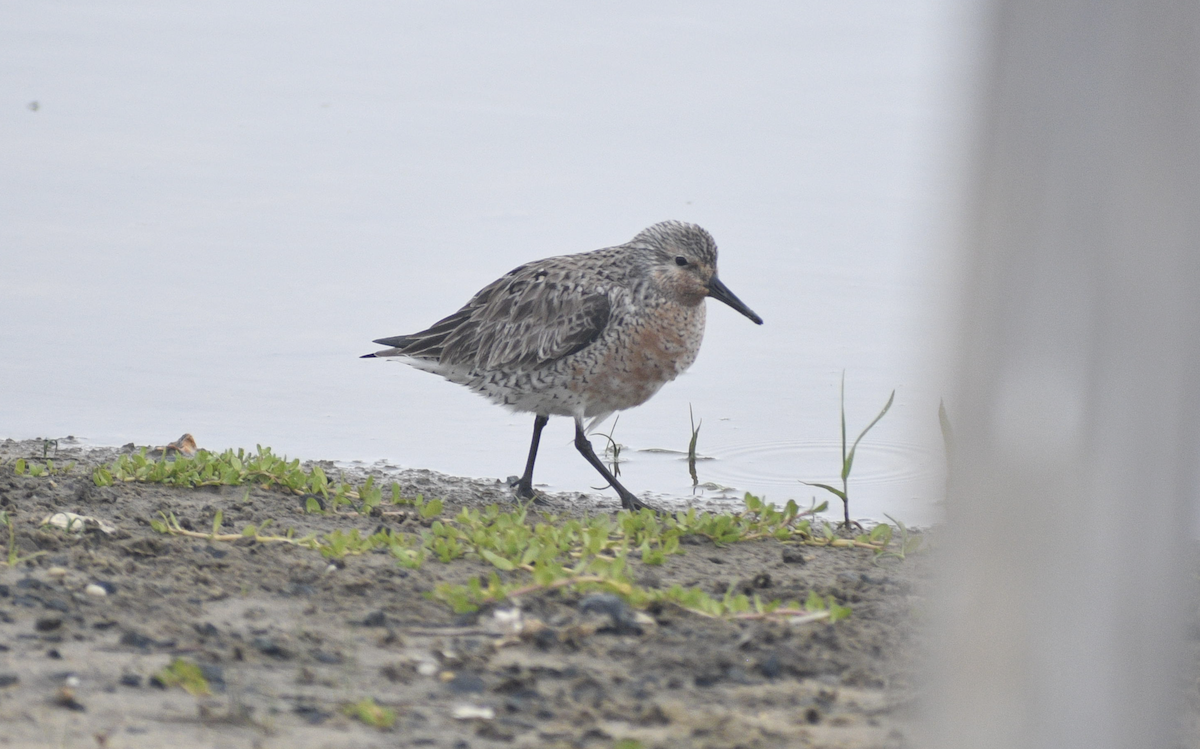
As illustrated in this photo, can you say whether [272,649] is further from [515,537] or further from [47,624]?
[515,537]

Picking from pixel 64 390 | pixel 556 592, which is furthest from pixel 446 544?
pixel 64 390

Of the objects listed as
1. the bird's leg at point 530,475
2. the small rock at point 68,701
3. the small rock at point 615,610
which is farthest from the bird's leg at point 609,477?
the small rock at point 68,701

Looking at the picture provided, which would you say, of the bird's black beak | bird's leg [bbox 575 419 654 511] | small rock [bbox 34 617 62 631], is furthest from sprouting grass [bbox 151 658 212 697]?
the bird's black beak

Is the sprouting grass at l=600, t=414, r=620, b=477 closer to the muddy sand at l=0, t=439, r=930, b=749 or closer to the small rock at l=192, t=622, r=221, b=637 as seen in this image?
the muddy sand at l=0, t=439, r=930, b=749

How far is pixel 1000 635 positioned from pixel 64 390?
8.14 meters

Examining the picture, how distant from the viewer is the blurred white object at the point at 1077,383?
1943mm

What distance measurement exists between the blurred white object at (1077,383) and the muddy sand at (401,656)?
58.7 inches

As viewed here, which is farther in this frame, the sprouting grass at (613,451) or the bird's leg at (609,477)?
the sprouting grass at (613,451)

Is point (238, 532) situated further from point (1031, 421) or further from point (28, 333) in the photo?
point (28, 333)

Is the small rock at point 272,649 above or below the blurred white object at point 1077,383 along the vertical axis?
below

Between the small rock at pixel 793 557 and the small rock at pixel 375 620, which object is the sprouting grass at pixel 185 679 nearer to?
the small rock at pixel 375 620

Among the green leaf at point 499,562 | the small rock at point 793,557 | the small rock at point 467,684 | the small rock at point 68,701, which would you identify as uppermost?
the small rock at point 793,557

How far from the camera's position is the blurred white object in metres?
1.94

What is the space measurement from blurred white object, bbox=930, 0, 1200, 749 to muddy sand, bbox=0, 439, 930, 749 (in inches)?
58.7
